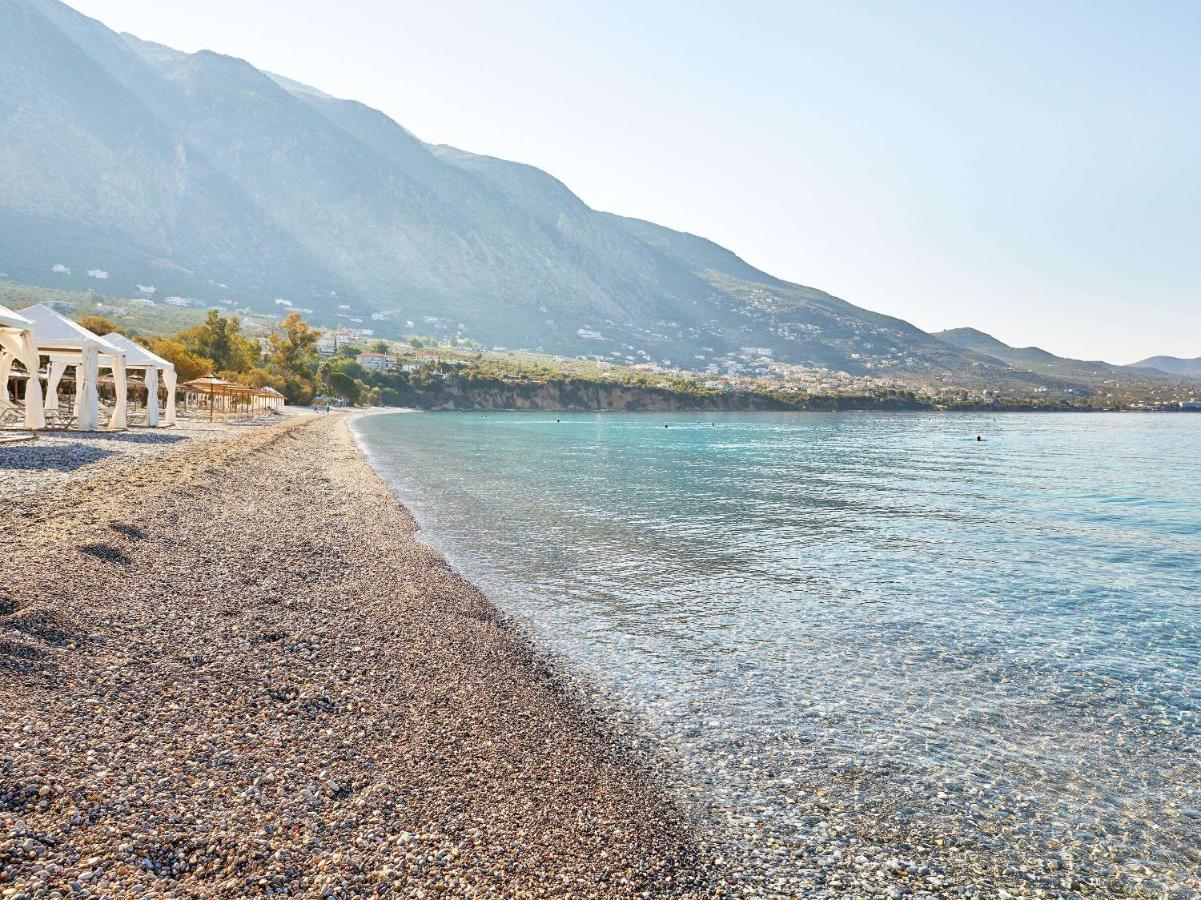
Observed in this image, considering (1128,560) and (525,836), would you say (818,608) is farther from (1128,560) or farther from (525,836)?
(1128,560)

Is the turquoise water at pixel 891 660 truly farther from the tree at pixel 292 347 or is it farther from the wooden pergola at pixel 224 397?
the tree at pixel 292 347

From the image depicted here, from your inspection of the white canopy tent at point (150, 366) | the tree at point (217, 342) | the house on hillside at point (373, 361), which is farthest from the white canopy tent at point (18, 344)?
the house on hillside at point (373, 361)

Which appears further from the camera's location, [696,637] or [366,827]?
[696,637]

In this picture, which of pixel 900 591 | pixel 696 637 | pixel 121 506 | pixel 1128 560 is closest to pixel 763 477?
pixel 1128 560

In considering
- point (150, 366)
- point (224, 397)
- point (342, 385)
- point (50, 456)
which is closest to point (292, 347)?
point (342, 385)

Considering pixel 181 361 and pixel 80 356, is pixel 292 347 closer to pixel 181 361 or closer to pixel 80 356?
pixel 181 361

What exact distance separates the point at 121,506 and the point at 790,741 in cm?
1702

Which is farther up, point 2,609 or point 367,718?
point 2,609

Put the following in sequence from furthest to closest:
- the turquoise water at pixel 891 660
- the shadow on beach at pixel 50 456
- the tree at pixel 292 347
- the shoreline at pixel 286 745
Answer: the tree at pixel 292 347 → the shadow on beach at pixel 50 456 → the turquoise water at pixel 891 660 → the shoreline at pixel 286 745

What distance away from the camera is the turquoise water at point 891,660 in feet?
23.6

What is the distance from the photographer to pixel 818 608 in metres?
15.3

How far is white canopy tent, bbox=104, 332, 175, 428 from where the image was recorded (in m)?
38.6

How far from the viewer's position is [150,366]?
39469 mm

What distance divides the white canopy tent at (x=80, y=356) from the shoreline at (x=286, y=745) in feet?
68.5
